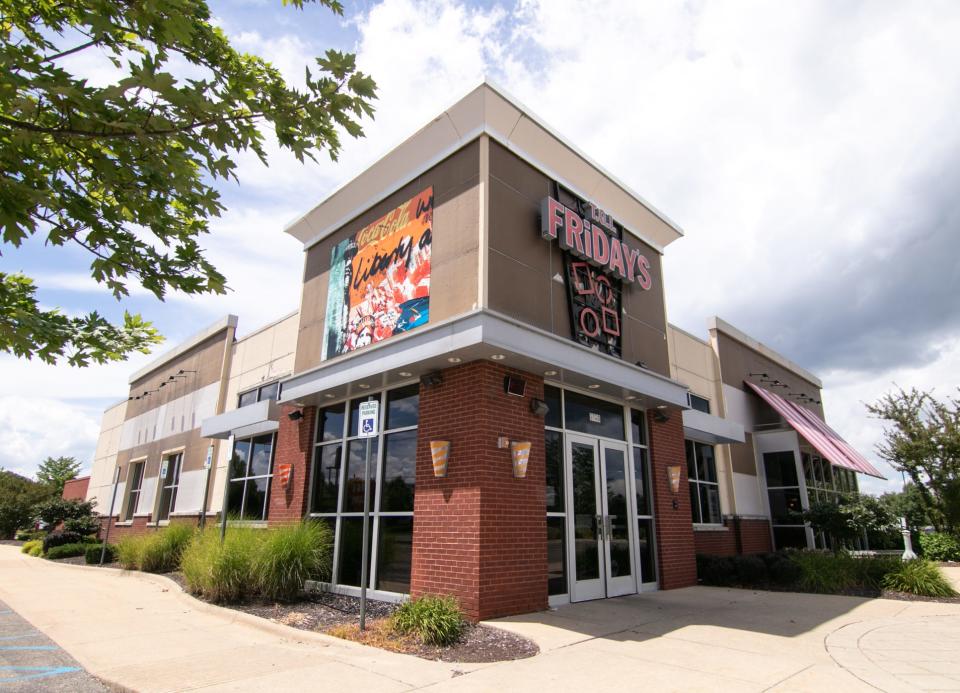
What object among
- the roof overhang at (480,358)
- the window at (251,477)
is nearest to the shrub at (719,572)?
the roof overhang at (480,358)

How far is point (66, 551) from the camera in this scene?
19391 mm

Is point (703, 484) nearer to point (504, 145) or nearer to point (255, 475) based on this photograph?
point (504, 145)

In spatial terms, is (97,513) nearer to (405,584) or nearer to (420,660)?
(405,584)

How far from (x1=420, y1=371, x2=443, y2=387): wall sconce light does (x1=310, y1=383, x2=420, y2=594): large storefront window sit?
1.84 feet

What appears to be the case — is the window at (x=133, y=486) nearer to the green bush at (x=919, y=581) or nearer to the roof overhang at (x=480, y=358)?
the roof overhang at (x=480, y=358)

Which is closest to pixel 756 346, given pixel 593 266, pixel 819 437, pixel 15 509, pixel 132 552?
pixel 819 437

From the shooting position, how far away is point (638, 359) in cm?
1183

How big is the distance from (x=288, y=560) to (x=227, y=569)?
3.23ft

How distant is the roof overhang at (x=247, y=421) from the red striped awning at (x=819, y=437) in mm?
15053

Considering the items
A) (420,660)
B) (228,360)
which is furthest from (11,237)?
(228,360)

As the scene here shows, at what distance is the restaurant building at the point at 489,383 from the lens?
27.9ft

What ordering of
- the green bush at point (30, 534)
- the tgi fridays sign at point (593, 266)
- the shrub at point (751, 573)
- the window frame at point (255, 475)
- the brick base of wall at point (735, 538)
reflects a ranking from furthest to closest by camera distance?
the green bush at point (30, 534) → the brick base of wall at point (735, 538) → the window frame at point (255, 475) → the shrub at point (751, 573) → the tgi fridays sign at point (593, 266)

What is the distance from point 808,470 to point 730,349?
467 centimetres

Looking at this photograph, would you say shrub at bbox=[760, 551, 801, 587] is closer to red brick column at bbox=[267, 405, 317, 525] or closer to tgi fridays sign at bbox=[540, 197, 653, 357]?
tgi fridays sign at bbox=[540, 197, 653, 357]
